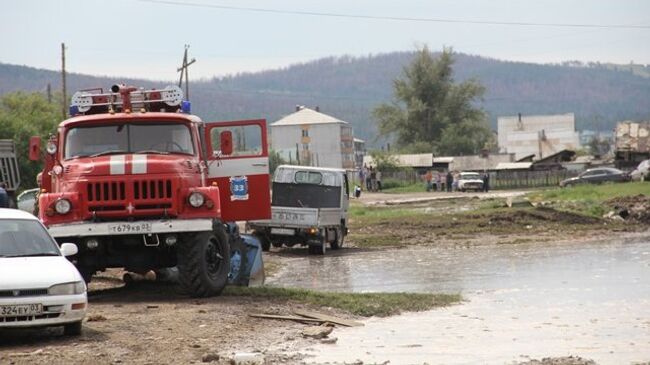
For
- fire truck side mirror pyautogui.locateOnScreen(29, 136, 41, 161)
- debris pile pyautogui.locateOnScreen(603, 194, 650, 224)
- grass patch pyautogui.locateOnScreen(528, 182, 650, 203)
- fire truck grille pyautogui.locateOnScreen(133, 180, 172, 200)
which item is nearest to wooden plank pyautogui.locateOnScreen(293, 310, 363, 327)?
fire truck grille pyautogui.locateOnScreen(133, 180, 172, 200)

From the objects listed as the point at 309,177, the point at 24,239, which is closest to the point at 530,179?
the point at 309,177

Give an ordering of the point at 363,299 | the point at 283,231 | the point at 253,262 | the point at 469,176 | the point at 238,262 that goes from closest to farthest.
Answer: the point at 363,299 → the point at 238,262 → the point at 253,262 → the point at 283,231 → the point at 469,176

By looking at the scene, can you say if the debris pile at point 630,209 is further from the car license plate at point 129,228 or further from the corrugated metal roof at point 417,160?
the corrugated metal roof at point 417,160

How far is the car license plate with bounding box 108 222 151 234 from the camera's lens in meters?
17.0

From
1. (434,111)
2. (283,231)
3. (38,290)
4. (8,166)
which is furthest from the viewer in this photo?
(434,111)

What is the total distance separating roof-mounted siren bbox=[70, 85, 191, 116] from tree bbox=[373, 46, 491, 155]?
393ft

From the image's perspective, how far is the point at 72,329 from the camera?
43.2ft

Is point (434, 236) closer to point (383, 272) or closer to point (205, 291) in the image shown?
point (383, 272)

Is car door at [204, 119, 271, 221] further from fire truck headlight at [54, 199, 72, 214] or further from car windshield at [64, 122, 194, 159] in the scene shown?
fire truck headlight at [54, 199, 72, 214]

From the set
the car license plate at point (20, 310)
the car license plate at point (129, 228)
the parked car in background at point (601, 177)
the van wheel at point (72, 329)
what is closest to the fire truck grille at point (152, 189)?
the car license plate at point (129, 228)

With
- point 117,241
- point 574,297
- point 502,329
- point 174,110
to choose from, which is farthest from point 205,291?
point 574,297

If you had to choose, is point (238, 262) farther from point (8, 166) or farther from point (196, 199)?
point (8, 166)

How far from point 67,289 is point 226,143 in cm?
591

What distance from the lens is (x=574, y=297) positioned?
18984 mm
